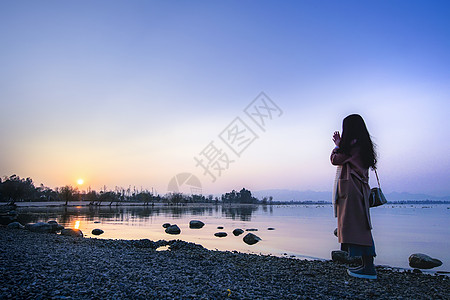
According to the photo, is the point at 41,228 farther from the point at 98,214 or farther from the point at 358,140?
the point at 98,214

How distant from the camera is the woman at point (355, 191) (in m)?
6.22

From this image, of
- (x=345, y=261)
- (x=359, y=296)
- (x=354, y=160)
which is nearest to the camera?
(x=359, y=296)

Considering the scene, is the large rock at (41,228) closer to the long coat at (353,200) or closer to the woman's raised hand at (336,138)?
the long coat at (353,200)

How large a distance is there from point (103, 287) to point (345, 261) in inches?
336

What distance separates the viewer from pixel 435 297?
19.0 feet

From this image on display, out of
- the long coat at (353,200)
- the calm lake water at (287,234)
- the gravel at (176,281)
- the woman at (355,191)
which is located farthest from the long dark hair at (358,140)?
the calm lake water at (287,234)

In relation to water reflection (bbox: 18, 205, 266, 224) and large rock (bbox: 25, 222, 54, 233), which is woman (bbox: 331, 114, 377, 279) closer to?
large rock (bbox: 25, 222, 54, 233)

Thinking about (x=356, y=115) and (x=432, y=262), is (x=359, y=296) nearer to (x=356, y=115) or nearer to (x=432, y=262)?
(x=356, y=115)

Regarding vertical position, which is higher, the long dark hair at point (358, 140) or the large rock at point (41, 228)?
the long dark hair at point (358, 140)

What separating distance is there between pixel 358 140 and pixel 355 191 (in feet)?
3.86

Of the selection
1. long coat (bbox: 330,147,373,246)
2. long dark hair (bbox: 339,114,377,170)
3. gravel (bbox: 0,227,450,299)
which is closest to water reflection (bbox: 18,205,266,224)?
gravel (bbox: 0,227,450,299)

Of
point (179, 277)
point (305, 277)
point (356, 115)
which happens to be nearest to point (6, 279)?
point (179, 277)

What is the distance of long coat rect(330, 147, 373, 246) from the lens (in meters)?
6.21

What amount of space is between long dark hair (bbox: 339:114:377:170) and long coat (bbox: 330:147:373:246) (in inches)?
4.6
